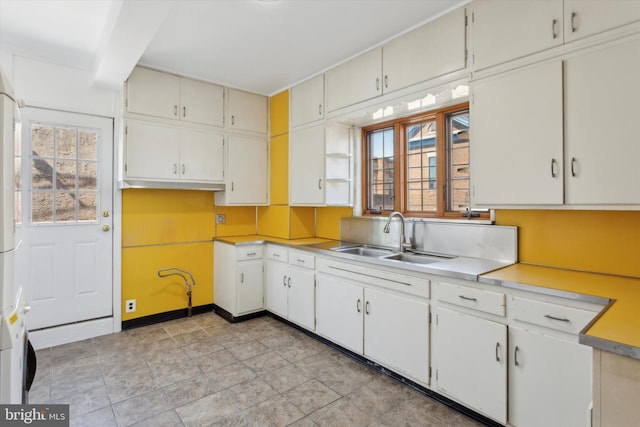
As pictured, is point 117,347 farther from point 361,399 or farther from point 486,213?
point 486,213

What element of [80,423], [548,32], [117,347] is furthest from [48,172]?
[548,32]

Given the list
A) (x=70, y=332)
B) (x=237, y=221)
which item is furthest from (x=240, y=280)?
(x=70, y=332)

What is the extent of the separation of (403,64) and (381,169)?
111cm

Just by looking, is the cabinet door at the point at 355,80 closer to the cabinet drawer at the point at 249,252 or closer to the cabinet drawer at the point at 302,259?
the cabinet drawer at the point at 302,259

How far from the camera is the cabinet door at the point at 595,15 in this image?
1646mm

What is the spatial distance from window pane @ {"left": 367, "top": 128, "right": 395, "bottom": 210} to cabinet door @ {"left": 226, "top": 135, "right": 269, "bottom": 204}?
4.35ft

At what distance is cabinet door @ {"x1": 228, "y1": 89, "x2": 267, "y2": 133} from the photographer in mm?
3912

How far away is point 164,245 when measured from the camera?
3719 mm

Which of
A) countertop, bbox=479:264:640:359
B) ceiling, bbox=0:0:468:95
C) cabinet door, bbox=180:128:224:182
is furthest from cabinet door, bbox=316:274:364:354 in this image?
ceiling, bbox=0:0:468:95

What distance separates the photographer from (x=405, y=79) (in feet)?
8.56

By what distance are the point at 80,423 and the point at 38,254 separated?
176 centimetres

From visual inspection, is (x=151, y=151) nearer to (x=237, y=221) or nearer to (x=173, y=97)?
(x=173, y=97)

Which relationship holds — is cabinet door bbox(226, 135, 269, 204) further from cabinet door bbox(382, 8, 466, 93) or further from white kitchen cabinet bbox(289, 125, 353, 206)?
cabinet door bbox(382, 8, 466, 93)

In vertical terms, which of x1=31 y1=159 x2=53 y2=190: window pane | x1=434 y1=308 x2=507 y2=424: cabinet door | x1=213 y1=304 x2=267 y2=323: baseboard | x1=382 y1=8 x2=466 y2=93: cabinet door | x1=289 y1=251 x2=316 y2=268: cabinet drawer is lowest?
x1=213 y1=304 x2=267 y2=323: baseboard
